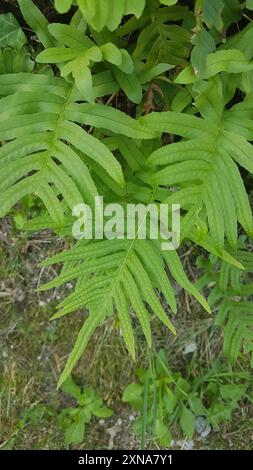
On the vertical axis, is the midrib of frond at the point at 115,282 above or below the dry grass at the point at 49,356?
above

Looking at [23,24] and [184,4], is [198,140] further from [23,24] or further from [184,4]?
[23,24]

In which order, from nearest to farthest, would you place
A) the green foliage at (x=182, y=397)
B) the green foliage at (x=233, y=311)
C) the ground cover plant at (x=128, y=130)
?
the ground cover plant at (x=128, y=130) < the green foliage at (x=233, y=311) < the green foliage at (x=182, y=397)

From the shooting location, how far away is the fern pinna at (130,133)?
138 centimetres

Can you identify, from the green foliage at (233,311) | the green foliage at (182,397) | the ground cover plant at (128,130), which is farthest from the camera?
the green foliage at (182,397)

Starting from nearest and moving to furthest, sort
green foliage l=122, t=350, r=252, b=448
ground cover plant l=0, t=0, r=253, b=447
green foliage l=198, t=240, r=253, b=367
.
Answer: ground cover plant l=0, t=0, r=253, b=447
green foliage l=198, t=240, r=253, b=367
green foliage l=122, t=350, r=252, b=448

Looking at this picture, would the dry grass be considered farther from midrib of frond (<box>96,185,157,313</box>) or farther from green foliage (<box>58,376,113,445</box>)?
midrib of frond (<box>96,185,157,313</box>)

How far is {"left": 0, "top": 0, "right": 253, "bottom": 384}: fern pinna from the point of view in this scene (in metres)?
1.38

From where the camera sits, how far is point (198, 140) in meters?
1.41

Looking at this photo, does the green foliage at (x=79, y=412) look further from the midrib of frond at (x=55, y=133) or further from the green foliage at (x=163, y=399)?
the midrib of frond at (x=55, y=133)

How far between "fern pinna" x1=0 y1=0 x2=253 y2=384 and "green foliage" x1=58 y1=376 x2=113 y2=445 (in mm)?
1169

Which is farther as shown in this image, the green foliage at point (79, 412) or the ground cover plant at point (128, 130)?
the green foliage at point (79, 412)

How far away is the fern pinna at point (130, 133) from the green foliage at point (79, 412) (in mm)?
1169

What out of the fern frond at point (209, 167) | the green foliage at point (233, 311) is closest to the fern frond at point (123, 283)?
the fern frond at point (209, 167)

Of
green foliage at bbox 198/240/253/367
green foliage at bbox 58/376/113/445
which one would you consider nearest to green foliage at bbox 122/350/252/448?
green foliage at bbox 58/376/113/445
